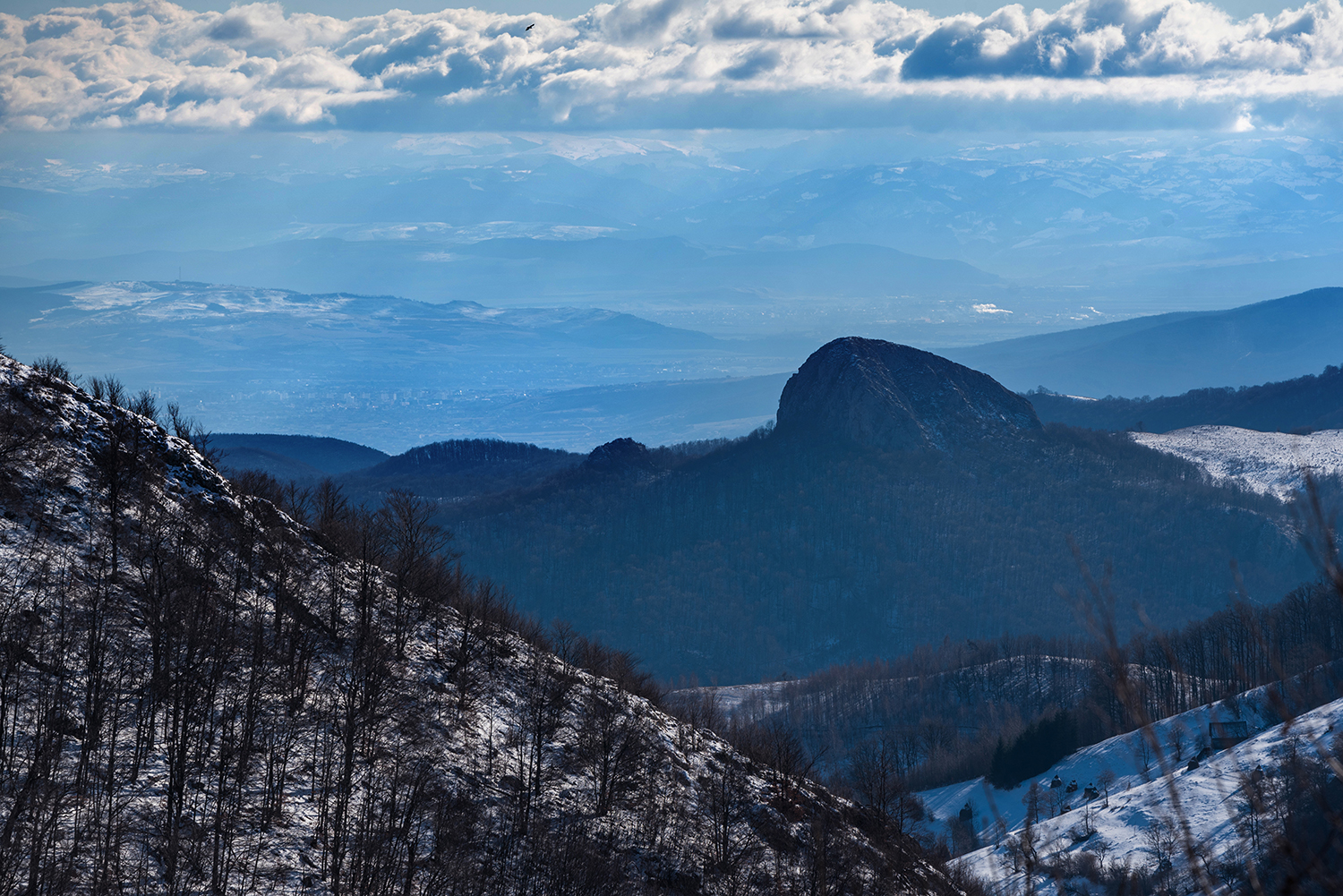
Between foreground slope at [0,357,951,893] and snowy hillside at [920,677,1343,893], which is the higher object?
foreground slope at [0,357,951,893]

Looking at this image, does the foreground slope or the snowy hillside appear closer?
the foreground slope

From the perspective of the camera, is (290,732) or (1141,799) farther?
(1141,799)

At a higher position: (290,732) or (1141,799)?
(290,732)

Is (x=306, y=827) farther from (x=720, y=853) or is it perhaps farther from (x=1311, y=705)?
(x=1311, y=705)

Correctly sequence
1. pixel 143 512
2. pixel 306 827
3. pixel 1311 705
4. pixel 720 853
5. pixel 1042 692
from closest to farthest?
pixel 306 827 → pixel 720 853 → pixel 143 512 → pixel 1311 705 → pixel 1042 692

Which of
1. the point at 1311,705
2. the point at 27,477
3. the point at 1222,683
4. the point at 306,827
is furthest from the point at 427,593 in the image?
the point at 1222,683
